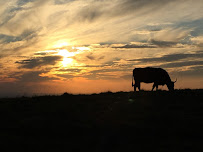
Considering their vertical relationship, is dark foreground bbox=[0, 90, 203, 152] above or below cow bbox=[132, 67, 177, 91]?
below

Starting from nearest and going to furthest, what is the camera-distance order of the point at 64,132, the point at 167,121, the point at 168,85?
the point at 64,132 < the point at 167,121 < the point at 168,85

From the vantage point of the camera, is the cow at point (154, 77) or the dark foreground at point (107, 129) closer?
the dark foreground at point (107, 129)

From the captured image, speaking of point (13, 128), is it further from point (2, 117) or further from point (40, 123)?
point (2, 117)

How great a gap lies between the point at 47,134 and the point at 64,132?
65cm

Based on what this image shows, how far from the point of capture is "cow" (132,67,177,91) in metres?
31.0

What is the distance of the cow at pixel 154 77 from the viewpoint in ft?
102

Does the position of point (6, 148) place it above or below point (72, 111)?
below

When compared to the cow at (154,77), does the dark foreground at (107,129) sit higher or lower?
lower

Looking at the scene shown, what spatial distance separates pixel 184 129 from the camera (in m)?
9.23

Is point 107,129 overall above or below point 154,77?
below

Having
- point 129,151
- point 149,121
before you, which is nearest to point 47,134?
point 129,151

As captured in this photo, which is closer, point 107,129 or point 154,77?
point 107,129

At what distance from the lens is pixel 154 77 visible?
3102cm

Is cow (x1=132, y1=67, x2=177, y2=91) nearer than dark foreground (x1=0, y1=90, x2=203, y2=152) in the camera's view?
No
